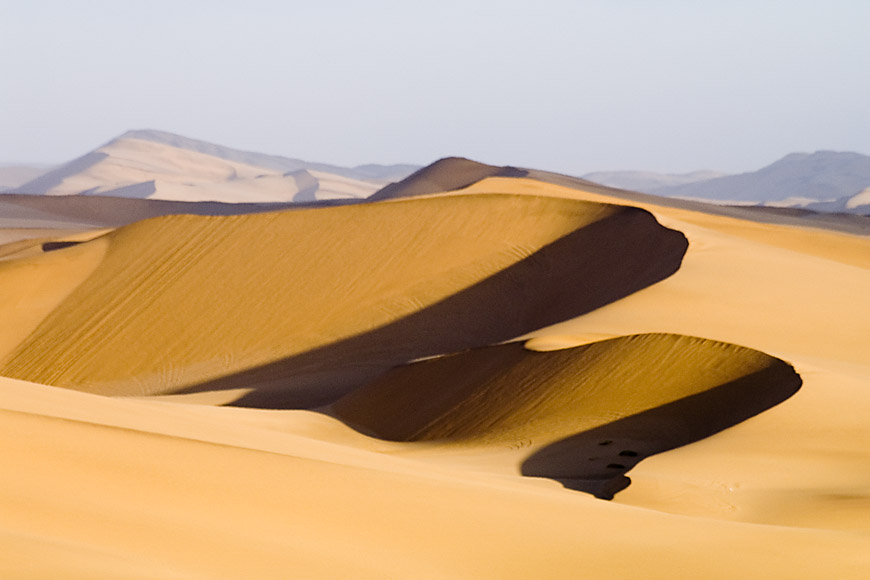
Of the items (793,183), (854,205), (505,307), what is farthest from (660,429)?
(793,183)

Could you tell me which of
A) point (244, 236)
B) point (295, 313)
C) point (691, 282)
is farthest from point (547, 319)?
point (244, 236)

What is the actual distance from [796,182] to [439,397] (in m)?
114

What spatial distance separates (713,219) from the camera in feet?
94.6

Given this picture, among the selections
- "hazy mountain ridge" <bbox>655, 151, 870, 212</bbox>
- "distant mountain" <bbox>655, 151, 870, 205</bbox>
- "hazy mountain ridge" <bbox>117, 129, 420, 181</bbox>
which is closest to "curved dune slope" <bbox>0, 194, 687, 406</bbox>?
"distant mountain" <bbox>655, 151, 870, 205</bbox>

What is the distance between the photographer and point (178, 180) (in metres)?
104

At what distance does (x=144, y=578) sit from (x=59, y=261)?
848 inches

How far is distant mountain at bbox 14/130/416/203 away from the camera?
94.4m

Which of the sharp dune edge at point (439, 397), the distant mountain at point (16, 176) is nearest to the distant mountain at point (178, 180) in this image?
the distant mountain at point (16, 176)

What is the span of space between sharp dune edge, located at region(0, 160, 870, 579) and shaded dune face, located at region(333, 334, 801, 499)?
0.12 ft

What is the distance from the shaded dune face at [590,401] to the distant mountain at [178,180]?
7267 cm

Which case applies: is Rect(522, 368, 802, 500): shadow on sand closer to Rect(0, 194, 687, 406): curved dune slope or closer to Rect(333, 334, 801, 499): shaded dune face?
Rect(333, 334, 801, 499): shaded dune face

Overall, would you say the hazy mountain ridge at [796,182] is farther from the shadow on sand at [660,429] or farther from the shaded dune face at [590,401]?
the shadow on sand at [660,429]

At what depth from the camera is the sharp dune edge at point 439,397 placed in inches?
167

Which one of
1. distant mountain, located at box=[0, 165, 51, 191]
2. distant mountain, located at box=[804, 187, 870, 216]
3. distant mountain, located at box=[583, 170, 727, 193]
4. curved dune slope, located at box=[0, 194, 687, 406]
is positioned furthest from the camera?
distant mountain, located at box=[583, 170, 727, 193]
